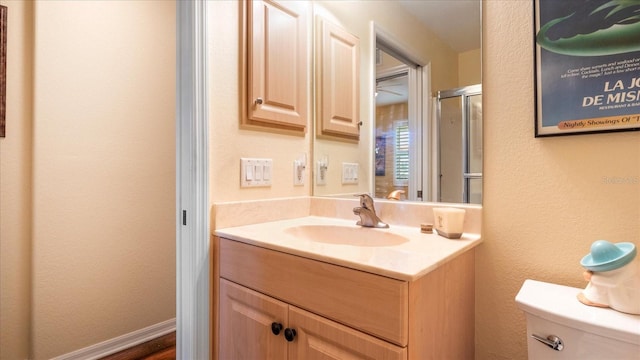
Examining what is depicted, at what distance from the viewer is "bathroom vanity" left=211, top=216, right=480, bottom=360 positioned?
0.73 metres

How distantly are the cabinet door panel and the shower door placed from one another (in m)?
0.63

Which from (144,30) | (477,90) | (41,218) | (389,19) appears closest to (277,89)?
(389,19)

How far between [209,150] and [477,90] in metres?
0.98

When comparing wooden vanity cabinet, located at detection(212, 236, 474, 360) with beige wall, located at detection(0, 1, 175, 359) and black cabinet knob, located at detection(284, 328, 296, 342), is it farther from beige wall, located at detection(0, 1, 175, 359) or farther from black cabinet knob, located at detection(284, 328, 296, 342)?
beige wall, located at detection(0, 1, 175, 359)

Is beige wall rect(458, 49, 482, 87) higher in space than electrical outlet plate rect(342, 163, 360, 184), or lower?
higher

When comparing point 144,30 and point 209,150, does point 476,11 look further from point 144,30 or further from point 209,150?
point 144,30

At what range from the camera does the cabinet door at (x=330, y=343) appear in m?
0.73

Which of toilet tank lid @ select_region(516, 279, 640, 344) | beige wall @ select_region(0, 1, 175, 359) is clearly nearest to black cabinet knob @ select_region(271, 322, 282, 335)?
toilet tank lid @ select_region(516, 279, 640, 344)

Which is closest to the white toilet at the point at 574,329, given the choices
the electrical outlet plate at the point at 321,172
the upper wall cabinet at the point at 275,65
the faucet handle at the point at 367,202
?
the faucet handle at the point at 367,202

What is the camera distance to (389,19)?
4.78ft

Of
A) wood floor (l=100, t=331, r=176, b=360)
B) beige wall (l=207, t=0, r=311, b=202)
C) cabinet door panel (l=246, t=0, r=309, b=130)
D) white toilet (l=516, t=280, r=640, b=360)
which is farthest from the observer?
wood floor (l=100, t=331, r=176, b=360)

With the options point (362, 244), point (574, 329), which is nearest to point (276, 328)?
point (362, 244)

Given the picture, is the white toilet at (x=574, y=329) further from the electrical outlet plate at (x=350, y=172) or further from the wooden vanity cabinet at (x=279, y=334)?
the electrical outlet plate at (x=350, y=172)

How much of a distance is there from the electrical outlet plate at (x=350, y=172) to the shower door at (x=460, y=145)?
→ 435 millimetres
